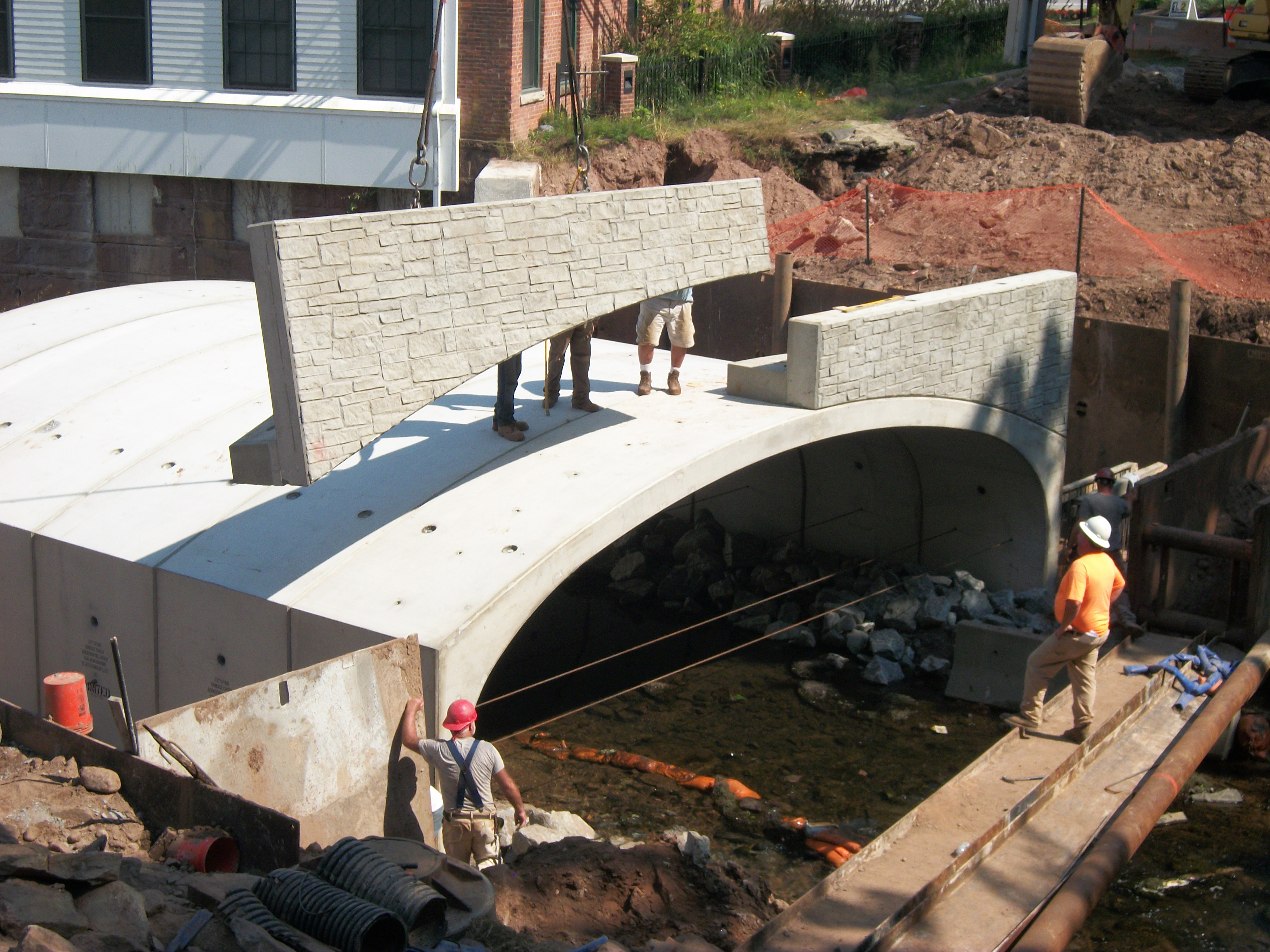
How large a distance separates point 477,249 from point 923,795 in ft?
22.0

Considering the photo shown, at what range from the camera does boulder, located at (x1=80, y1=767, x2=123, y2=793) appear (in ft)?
21.5

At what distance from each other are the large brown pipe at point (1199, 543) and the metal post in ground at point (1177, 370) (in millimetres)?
4708

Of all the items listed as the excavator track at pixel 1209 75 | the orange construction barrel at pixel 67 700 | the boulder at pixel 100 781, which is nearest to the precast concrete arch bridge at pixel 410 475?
the orange construction barrel at pixel 67 700

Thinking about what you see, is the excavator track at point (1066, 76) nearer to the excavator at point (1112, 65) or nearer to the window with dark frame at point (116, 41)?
the excavator at point (1112, 65)

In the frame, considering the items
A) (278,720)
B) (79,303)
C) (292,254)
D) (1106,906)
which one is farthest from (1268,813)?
(79,303)

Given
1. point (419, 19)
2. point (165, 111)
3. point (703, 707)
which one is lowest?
point (703, 707)

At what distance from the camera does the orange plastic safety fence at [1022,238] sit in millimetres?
18516

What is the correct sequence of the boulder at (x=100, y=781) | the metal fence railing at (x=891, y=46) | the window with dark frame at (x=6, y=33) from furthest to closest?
A: the metal fence railing at (x=891, y=46) → the window with dark frame at (x=6, y=33) → the boulder at (x=100, y=781)

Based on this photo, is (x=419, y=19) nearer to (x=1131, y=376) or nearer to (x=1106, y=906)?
(x=1131, y=376)

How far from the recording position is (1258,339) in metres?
16.9

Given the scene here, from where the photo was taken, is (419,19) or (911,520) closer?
(911,520)

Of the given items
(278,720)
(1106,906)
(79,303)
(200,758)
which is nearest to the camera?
(200,758)

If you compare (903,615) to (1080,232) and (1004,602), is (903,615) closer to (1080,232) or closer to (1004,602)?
(1004,602)

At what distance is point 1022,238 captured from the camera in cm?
1998
